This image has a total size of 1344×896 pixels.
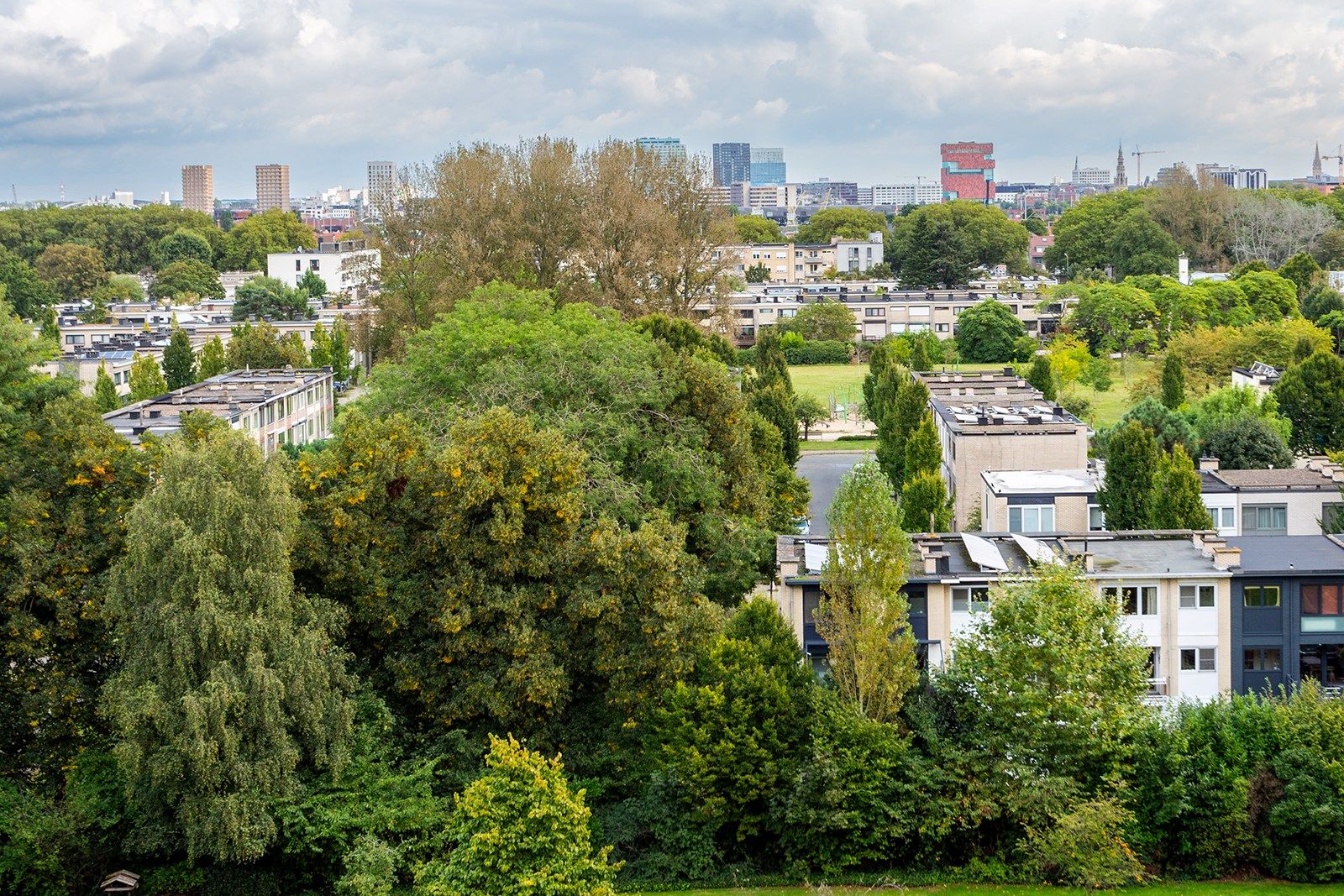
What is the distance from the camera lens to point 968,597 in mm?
24625

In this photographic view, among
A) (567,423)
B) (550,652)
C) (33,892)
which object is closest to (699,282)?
(567,423)

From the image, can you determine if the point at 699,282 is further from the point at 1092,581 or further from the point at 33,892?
the point at 33,892

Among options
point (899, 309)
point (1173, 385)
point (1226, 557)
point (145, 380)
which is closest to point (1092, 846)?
point (1226, 557)

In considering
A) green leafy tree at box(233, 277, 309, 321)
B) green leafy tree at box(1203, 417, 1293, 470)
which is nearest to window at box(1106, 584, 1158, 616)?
green leafy tree at box(1203, 417, 1293, 470)

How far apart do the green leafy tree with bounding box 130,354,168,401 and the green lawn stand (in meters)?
39.1

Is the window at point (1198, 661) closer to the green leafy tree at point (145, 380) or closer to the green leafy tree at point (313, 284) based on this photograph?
the green leafy tree at point (145, 380)

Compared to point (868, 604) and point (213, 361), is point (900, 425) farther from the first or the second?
point (213, 361)

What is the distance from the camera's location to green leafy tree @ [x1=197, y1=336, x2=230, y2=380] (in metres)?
59.2

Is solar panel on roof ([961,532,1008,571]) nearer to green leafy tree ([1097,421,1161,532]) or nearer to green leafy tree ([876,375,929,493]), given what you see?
green leafy tree ([1097,421,1161,532])

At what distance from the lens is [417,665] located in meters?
20.3

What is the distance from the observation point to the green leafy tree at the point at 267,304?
86188 millimetres

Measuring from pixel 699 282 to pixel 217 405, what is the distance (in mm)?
16790

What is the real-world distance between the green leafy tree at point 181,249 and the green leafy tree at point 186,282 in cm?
1000

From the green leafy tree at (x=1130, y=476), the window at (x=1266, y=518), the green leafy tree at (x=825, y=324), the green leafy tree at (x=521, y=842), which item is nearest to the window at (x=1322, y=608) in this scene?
the green leafy tree at (x=1130, y=476)
